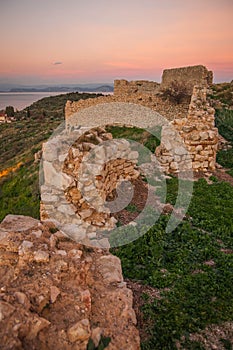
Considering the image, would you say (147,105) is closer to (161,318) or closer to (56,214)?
(56,214)

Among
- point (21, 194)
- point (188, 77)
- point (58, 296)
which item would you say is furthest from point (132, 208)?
point (188, 77)

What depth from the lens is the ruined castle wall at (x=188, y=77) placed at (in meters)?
21.0

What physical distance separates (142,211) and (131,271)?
205 centimetres

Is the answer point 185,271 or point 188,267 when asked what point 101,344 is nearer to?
point 185,271

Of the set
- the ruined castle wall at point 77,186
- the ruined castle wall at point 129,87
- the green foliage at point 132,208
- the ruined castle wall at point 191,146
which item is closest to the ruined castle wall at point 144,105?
the ruined castle wall at point 129,87

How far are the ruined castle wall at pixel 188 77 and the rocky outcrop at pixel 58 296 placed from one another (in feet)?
63.3

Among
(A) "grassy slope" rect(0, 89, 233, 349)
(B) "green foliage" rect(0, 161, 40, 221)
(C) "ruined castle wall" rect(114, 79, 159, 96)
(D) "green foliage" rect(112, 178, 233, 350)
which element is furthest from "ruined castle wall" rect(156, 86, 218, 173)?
(C) "ruined castle wall" rect(114, 79, 159, 96)

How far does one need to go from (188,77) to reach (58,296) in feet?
70.1

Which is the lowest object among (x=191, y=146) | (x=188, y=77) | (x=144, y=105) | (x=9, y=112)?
(x=9, y=112)

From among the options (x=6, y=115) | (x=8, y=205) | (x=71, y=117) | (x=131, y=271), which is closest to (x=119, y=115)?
(x=71, y=117)

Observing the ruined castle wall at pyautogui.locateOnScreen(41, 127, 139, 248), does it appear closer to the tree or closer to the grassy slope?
the grassy slope

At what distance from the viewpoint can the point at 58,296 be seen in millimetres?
3082

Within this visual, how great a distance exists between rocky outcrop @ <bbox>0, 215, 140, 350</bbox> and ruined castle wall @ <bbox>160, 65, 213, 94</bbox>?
19293mm

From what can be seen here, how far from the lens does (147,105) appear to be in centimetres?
2119
